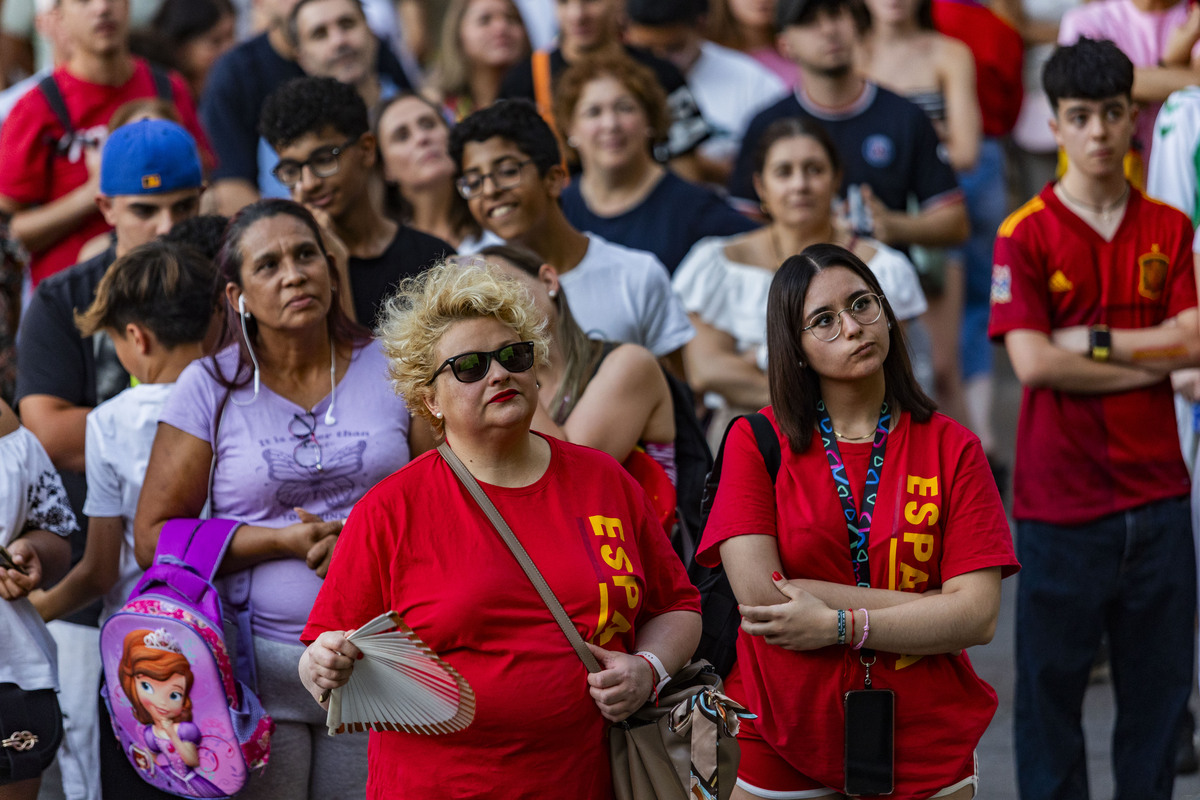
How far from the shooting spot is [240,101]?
611 cm

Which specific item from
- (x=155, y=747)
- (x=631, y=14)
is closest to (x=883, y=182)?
(x=631, y=14)

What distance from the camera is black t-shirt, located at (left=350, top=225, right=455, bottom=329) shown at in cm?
443

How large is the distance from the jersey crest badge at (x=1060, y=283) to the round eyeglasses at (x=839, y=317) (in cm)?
131

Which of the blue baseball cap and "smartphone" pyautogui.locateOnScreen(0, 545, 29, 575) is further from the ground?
the blue baseball cap

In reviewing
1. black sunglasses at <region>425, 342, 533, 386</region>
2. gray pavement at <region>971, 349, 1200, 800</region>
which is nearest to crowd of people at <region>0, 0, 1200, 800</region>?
black sunglasses at <region>425, 342, 533, 386</region>

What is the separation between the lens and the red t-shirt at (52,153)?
559 centimetres

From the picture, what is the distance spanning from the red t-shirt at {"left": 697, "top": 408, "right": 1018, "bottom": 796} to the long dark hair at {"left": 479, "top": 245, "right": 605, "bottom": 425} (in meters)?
0.73

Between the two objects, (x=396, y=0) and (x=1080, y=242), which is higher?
(x=396, y=0)

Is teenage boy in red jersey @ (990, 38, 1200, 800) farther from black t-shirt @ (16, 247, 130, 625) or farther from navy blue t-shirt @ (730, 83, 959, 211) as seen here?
black t-shirt @ (16, 247, 130, 625)

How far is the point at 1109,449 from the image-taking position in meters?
4.21

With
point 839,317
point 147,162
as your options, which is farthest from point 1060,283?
point 147,162

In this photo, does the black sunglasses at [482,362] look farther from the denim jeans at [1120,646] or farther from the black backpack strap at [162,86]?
the black backpack strap at [162,86]

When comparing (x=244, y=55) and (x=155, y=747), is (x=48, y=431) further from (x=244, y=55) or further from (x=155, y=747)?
(x=244, y=55)

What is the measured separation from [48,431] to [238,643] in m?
1.13
